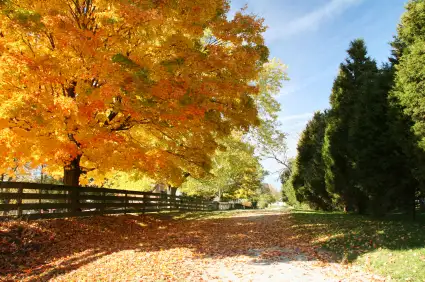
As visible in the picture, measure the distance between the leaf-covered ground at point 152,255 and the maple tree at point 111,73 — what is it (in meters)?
2.61

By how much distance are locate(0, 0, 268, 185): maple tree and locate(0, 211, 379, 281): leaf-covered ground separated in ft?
8.57

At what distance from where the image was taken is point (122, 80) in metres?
10.1

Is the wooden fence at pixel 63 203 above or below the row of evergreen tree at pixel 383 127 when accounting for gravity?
below

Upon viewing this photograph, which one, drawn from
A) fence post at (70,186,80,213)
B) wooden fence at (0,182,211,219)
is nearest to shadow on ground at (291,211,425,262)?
Result: wooden fence at (0,182,211,219)

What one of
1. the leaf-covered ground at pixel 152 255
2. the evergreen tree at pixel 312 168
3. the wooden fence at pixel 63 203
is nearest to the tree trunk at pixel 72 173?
the wooden fence at pixel 63 203

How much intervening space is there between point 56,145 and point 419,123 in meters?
11.5

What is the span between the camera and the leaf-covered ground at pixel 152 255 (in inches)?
285

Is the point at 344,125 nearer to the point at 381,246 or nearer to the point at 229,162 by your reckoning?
the point at 381,246

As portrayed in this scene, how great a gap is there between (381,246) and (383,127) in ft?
20.0

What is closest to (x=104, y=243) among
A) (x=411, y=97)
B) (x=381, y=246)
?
(x=381, y=246)

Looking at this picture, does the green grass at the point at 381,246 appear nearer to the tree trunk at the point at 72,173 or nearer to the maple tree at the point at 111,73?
the maple tree at the point at 111,73

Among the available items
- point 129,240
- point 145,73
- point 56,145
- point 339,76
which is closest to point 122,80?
point 145,73

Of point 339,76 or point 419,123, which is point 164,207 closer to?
point 339,76

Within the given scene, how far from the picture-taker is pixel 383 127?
1335cm
